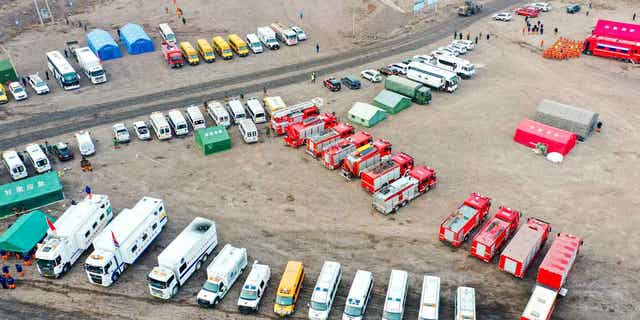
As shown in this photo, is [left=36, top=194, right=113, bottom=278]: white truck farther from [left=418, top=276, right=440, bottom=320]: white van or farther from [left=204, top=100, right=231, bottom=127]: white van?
[left=418, top=276, right=440, bottom=320]: white van

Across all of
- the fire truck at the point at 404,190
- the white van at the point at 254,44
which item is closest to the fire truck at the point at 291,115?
the fire truck at the point at 404,190

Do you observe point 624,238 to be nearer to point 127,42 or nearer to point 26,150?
point 26,150

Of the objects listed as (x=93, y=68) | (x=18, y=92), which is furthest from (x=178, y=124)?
(x=18, y=92)

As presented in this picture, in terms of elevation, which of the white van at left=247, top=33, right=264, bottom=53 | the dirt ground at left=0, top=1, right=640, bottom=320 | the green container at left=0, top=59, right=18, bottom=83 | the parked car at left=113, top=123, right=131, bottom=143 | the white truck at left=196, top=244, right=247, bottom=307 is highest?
the green container at left=0, top=59, right=18, bottom=83

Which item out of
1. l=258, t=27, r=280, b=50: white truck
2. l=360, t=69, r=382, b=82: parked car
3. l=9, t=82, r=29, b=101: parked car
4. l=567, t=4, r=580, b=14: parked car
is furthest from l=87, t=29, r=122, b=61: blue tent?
l=567, t=4, r=580, b=14: parked car

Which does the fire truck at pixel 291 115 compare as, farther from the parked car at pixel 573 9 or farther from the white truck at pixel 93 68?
the parked car at pixel 573 9

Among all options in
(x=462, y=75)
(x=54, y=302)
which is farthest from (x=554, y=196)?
(x=54, y=302)
